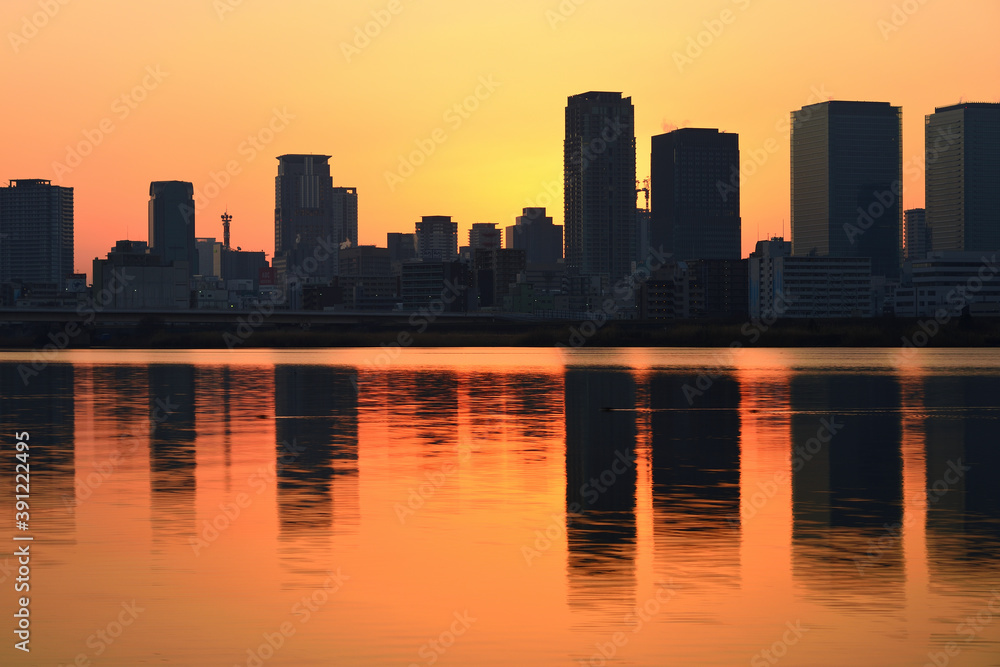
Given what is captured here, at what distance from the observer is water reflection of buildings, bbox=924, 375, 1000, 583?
70.7ft

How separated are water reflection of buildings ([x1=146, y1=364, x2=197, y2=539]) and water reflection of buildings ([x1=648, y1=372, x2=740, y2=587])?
9.84m

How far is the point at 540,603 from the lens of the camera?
60.1ft

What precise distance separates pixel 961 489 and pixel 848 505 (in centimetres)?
452

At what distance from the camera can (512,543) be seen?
2348 cm

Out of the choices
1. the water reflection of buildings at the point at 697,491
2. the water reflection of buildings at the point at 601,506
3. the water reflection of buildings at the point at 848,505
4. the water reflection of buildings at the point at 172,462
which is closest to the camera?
the water reflection of buildings at the point at 601,506

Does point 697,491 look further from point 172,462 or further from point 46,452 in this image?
point 46,452

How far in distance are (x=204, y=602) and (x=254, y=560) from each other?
11.0 feet

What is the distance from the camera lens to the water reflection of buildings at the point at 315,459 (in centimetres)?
2683

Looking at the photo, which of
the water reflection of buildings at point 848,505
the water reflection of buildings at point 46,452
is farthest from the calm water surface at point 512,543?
the water reflection of buildings at point 46,452

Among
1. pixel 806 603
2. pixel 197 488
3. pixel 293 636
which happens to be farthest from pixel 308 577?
pixel 197 488

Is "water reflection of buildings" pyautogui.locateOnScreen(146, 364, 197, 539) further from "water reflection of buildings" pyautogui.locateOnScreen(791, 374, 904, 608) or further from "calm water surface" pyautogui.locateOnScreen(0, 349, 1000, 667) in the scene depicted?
"water reflection of buildings" pyautogui.locateOnScreen(791, 374, 904, 608)

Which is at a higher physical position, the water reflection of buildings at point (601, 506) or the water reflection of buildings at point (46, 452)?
the water reflection of buildings at point (46, 452)

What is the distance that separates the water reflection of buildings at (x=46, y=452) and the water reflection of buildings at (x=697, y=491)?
37.4 ft

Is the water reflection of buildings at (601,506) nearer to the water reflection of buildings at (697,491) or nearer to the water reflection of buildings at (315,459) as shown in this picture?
the water reflection of buildings at (697,491)
